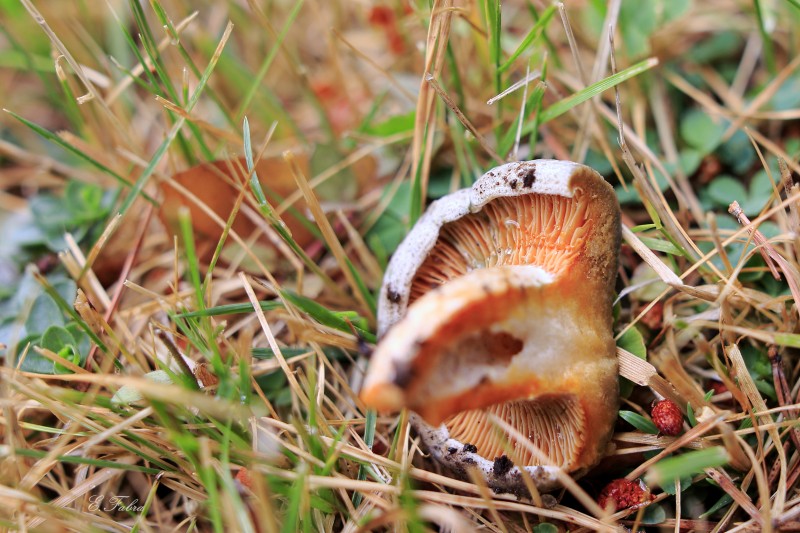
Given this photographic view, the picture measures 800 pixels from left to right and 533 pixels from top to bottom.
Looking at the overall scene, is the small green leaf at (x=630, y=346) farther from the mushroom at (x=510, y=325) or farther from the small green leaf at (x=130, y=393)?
the small green leaf at (x=130, y=393)

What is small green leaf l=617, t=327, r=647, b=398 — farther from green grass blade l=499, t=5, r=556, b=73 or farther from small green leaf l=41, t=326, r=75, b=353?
small green leaf l=41, t=326, r=75, b=353

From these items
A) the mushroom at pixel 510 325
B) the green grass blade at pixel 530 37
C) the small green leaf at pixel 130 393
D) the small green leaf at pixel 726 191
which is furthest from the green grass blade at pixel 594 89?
the small green leaf at pixel 130 393

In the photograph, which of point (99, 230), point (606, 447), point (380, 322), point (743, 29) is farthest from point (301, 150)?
point (743, 29)

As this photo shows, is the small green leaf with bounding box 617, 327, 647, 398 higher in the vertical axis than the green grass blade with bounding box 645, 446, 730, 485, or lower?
lower

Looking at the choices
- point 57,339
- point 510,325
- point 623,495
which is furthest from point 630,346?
point 57,339

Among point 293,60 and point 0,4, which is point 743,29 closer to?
point 293,60

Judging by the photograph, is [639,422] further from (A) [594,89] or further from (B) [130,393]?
(B) [130,393]

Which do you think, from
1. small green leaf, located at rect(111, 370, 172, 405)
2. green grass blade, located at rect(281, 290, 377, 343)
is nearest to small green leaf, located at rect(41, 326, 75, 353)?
small green leaf, located at rect(111, 370, 172, 405)
